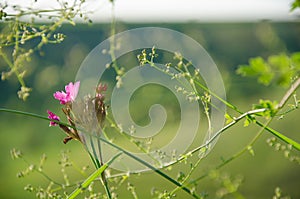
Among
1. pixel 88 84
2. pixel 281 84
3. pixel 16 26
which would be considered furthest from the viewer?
pixel 88 84

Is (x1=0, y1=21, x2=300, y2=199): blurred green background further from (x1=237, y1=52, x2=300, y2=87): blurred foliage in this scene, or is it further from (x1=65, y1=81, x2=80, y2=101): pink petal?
(x1=237, y1=52, x2=300, y2=87): blurred foliage

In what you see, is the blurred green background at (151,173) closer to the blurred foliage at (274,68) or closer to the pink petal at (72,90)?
the pink petal at (72,90)

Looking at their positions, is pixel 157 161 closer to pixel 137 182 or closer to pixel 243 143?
pixel 137 182

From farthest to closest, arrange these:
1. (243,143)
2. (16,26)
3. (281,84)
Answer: (243,143)
(16,26)
(281,84)

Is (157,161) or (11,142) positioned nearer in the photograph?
(157,161)

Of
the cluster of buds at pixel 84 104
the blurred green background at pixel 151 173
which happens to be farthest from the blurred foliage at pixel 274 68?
the blurred green background at pixel 151 173

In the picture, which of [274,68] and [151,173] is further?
[151,173]

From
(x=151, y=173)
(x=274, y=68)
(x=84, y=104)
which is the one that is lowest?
(x=274, y=68)

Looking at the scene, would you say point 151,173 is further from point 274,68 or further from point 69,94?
point 274,68

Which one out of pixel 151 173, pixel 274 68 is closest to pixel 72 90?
pixel 274 68

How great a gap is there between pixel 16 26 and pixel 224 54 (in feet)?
28.4

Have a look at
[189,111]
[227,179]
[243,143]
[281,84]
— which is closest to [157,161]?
[227,179]

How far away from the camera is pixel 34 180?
4.60 metres

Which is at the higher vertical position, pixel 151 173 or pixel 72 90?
pixel 151 173
